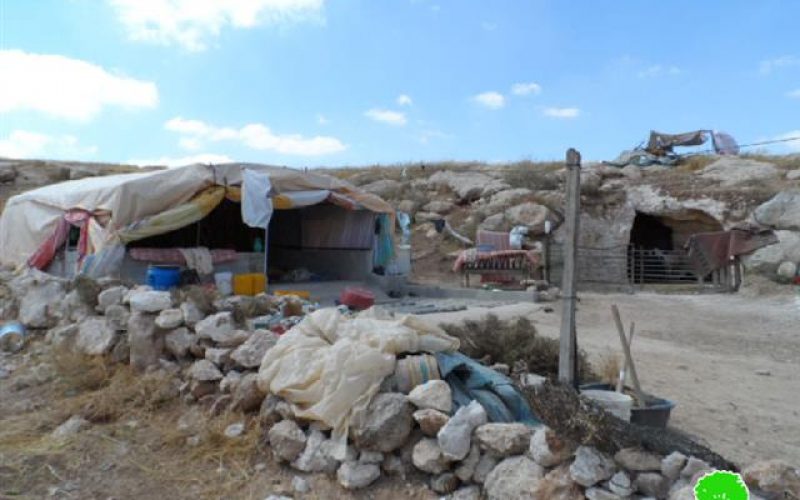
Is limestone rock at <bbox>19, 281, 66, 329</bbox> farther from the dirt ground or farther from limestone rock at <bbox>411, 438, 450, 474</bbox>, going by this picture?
limestone rock at <bbox>411, 438, 450, 474</bbox>

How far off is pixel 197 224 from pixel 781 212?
1468 centimetres

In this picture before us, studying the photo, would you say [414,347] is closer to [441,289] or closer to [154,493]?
[154,493]

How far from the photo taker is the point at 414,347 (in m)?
4.24

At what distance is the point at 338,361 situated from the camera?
4039mm

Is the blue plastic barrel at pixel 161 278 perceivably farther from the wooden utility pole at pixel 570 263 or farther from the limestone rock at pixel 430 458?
the wooden utility pole at pixel 570 263

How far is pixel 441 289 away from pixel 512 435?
9.68 meters

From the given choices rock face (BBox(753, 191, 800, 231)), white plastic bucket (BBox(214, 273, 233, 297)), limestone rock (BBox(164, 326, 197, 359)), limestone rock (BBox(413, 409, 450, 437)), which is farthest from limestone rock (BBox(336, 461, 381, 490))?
rock face (BBox(753, 191, 800, 231))

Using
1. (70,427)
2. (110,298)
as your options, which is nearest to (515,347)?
(70,427)

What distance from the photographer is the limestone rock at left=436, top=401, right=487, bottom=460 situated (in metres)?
3.48

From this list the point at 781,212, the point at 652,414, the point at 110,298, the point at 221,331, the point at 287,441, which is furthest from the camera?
the point at 781,212

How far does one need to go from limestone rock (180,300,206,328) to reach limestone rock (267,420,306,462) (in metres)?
2.13

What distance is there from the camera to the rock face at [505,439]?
3361mm

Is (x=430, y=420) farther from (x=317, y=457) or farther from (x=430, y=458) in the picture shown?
(x=317, y=457)

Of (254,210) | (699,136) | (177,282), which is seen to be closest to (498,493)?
(177,282)
